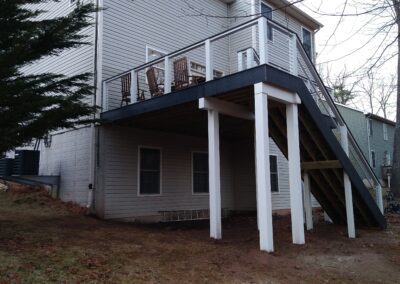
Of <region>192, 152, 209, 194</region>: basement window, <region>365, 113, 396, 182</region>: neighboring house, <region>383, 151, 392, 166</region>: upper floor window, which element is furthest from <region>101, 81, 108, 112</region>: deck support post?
<region>383, 151, 392, 166</region>: upper floor window

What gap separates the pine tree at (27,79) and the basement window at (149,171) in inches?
115

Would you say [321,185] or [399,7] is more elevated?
[399,7]

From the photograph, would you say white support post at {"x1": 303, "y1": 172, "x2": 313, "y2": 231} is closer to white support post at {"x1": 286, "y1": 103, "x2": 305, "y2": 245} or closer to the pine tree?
white support post at {"x1": 286, "y1": 103, "x2": 305, "y2": 245}

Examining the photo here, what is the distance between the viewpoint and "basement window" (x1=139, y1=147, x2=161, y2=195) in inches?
422

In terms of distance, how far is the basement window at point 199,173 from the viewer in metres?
12.2

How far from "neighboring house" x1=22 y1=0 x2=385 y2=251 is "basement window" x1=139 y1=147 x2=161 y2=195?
1.1 inches

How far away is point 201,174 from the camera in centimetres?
1247

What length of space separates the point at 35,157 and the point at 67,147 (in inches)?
35.7

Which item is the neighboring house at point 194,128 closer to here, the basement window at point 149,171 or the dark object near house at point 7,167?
the basement window at point 149,171

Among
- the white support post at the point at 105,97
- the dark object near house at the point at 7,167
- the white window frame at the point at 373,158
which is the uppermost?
the white support post at the point at 105,97

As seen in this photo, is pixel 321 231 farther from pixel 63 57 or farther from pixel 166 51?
pixel 63 57

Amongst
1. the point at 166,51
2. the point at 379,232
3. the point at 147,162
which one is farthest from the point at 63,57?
the point at 379,232

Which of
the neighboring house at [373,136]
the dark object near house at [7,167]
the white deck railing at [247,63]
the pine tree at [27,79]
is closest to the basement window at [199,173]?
the white deck railing at [247,63]

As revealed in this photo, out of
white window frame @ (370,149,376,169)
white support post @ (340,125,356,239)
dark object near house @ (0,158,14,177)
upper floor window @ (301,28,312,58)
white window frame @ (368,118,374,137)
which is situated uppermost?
upper floor window @ (301,28,312,58)
